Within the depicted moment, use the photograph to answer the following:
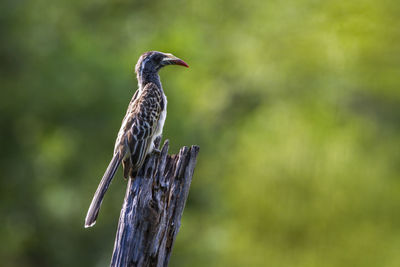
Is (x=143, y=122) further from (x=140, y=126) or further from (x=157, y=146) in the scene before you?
(x=157, y=146)

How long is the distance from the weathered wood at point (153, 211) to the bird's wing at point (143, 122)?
0.81 ft

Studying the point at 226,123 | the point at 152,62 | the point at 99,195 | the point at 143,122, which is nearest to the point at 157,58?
the point at 152,62

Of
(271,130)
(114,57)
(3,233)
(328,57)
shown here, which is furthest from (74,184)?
(328,57)

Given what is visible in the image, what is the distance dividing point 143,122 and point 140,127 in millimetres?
78

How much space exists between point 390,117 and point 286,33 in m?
5.11

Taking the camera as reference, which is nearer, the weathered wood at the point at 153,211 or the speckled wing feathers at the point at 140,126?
the weathered wood at the point at 153,211

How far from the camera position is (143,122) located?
20.0 ft

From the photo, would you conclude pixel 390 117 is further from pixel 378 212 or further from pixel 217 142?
pixel 217 142

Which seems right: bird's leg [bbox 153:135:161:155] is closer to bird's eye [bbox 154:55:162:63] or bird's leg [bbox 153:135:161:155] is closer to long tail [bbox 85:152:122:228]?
long tail [bbox 85:152:122:228]

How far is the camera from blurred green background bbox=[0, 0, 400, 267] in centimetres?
1567

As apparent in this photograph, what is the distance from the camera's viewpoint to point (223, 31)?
1114 inches

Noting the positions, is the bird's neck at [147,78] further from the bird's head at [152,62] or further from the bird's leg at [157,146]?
the bird's leg at [157,146]

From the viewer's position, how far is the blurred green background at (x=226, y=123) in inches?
617

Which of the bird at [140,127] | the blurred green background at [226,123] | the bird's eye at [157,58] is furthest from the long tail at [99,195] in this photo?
the blurred green background at [226,123]
